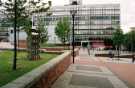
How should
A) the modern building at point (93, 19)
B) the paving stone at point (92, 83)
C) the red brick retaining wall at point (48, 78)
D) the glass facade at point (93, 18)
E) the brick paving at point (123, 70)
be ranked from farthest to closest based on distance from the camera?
the glass facade at point (93, 18) < the modern building at point (93, 19) < the brick paving at point (123, 70) < the paving stone at point (92, 83) < the red brick retaining wall at point (48, 78)

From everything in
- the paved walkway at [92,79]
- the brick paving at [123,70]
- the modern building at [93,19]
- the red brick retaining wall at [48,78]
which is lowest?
the brick paving at [123,70]

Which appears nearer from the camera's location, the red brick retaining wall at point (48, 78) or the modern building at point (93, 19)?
the red brick retaining wall at point (48, 78)

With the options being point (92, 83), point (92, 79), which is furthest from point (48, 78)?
point (92, 79)

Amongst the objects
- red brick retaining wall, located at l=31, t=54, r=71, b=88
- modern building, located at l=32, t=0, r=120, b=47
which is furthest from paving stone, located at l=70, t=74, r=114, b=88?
modern building, located at l=32, t=0, r=120, b=47

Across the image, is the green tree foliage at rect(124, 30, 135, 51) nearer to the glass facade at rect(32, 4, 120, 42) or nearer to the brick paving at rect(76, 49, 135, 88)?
the glass facade at rect(32, 4, 120, 42)

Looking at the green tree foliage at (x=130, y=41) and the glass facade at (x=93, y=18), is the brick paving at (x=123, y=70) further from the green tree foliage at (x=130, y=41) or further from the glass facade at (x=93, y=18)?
the glass facade at (x=93, y=18)

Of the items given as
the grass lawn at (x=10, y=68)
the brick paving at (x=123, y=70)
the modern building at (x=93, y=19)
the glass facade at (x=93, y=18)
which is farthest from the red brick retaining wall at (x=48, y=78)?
the glass facade at (x=93, y=18)

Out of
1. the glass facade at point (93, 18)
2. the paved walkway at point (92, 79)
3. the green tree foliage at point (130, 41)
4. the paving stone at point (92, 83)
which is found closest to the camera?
the paved walkway at point (92, 79)

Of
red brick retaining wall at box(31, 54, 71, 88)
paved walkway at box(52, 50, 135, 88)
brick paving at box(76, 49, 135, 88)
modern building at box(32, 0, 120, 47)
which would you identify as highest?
modern building at box(32, 0, 120, 47)

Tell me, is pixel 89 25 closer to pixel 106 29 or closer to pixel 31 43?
pixel 106 29

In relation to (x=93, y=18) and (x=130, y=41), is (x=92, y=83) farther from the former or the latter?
(x=93, y=18)

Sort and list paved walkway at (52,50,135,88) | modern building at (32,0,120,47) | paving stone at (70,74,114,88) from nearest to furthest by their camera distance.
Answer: paved walkway at (52,50,135,88) < paving stone at (70,74,114,88) < modern building at (32,0,120,47)

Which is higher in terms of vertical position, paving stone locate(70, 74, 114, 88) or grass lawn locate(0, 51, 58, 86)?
grass lawn locate(0, 51, 58, 86)

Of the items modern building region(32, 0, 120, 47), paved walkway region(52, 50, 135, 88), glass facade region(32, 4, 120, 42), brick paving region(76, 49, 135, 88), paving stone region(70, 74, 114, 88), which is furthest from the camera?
glass facade region(32, 4, 120, 42)
